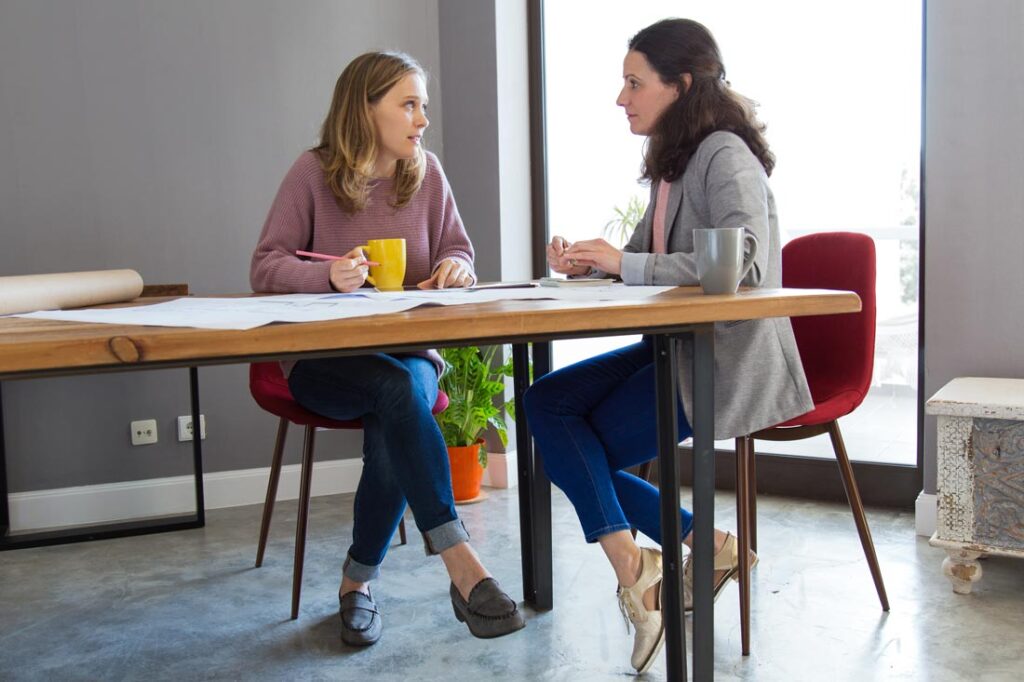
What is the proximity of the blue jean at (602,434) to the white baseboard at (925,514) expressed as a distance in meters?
1.12

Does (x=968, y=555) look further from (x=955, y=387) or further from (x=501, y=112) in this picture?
(x=501, y=112)

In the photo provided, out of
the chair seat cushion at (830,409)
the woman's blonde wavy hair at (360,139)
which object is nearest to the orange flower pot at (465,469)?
the woman's blonde wavy hair at (360,139)

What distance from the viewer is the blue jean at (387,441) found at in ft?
5.62

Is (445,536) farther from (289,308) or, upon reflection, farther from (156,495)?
(156,495)

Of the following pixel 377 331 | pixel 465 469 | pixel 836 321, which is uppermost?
pixel 377 331

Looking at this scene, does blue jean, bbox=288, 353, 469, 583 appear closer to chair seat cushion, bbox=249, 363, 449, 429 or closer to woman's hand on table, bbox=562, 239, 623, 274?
chair seat cushion, bbox=249, 363, 449, 429

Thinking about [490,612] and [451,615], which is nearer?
[490,612]

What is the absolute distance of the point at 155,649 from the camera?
2076 millimetres

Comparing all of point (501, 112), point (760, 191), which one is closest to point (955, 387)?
point (760, 191)

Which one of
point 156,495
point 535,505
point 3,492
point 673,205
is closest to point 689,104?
point 673,205

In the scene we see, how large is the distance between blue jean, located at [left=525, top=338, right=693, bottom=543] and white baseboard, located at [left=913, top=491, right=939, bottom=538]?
3.69 feet

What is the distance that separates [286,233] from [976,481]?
5.44 ft

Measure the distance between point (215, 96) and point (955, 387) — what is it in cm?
238

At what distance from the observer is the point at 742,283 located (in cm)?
164
